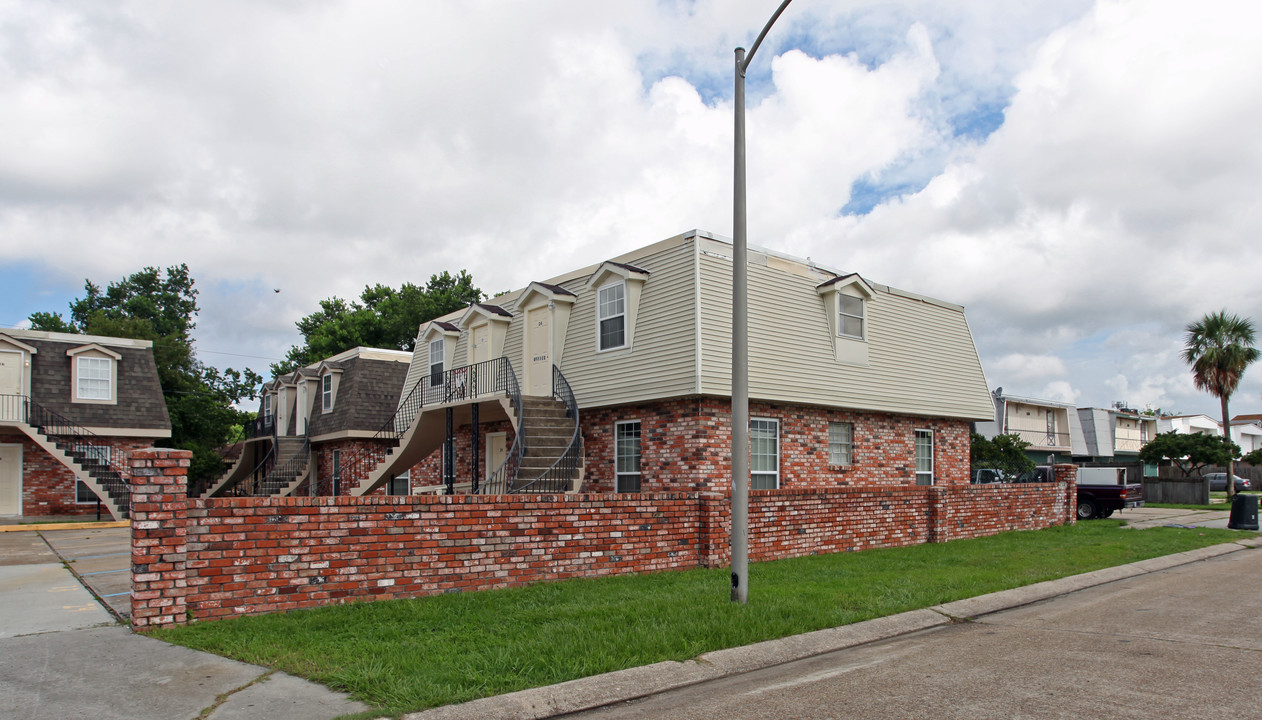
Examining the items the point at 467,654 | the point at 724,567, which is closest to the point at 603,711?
the point at 467,654

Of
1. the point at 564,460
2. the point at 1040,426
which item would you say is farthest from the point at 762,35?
the point at 1040,426

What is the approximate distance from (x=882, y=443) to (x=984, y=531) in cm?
288

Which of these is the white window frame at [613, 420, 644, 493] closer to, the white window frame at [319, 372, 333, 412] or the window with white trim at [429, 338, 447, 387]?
the window with white trim at [429, 338, 447, 387]

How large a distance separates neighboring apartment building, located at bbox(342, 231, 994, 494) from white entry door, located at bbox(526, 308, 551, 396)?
37 millimetres

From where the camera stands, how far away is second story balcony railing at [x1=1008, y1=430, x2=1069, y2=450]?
48.4m

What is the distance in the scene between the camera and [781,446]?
1689 cm

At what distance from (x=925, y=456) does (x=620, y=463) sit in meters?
8.36

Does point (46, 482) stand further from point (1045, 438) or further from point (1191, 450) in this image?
point (1045, 438)

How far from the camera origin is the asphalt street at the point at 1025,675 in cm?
571

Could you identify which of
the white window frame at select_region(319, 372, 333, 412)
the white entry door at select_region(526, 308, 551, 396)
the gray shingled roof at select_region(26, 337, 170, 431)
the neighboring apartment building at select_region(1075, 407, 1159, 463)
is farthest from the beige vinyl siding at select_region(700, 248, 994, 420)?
the neighboring apartment building at select_region(1075, 407, 1159, 463)

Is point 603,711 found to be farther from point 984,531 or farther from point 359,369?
point 359,369

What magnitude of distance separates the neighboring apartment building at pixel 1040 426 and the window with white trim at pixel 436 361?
112 feet

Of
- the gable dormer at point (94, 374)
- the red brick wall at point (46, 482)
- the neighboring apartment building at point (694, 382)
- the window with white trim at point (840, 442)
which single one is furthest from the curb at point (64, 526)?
the window with white trim at point (840, 442)

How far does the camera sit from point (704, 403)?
50.4ft
